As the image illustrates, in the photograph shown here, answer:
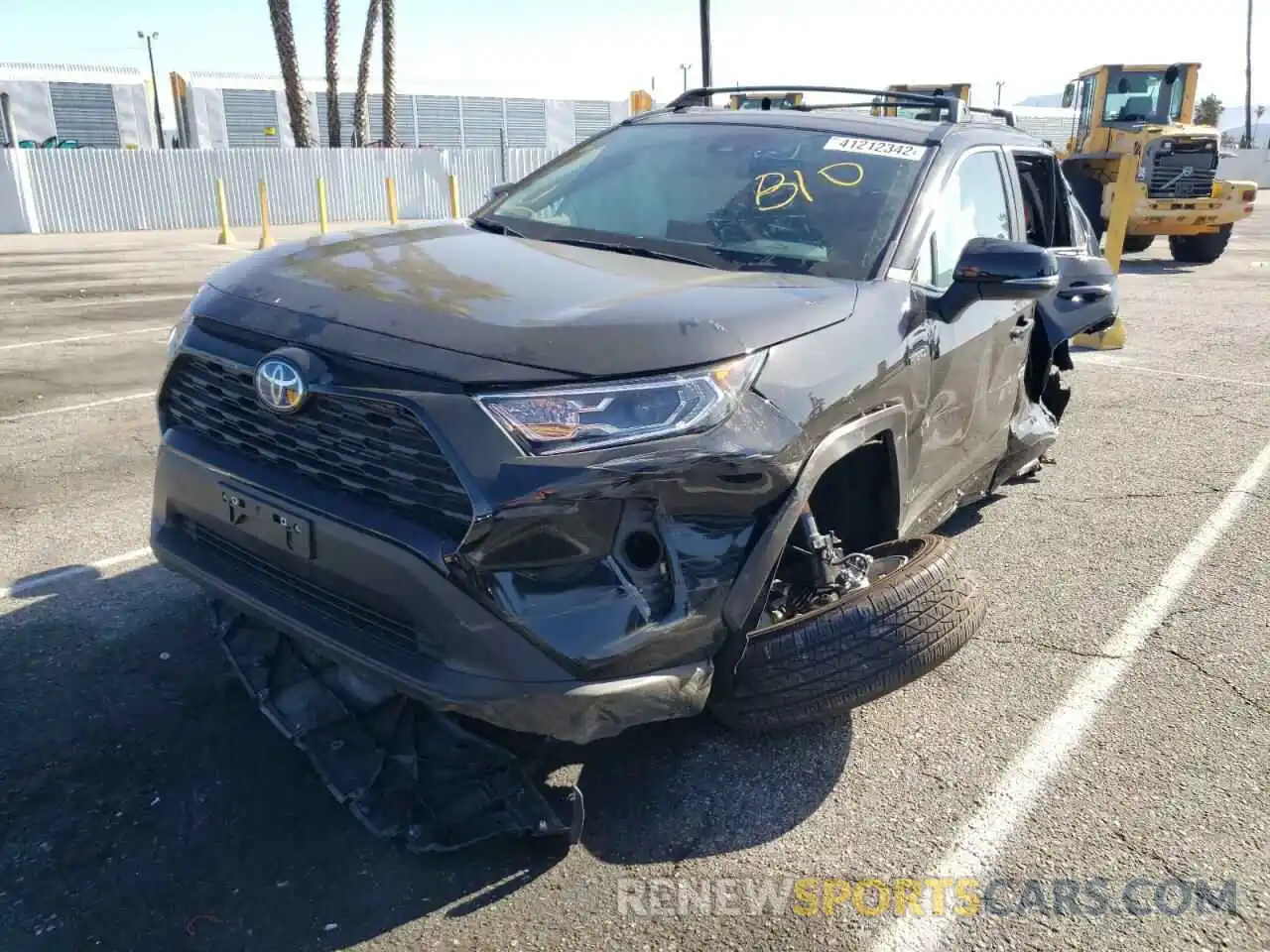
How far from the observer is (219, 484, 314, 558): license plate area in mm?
2484

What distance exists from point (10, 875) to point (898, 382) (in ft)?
8.61

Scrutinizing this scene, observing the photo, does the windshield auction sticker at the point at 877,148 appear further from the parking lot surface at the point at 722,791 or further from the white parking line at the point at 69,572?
the white parking line at the point at 69,572

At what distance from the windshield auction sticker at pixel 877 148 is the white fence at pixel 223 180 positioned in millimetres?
21581

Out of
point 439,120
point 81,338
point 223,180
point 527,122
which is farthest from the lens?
point 527,122

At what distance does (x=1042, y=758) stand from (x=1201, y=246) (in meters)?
17.7

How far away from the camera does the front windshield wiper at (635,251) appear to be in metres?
3.24

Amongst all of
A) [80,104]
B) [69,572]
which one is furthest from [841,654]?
[80,104]

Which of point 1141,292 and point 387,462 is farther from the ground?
point 387,462

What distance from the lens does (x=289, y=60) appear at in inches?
973

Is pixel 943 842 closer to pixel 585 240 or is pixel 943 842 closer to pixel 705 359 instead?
pixel 705 359

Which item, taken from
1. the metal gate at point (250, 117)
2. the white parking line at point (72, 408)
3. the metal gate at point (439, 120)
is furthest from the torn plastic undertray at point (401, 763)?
the metal gate at point (439, 120)

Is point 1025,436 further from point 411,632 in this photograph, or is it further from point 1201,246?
point 1201,246

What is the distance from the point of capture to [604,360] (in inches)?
91.2

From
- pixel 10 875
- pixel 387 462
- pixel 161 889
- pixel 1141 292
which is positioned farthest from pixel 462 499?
pixel 1141 292
